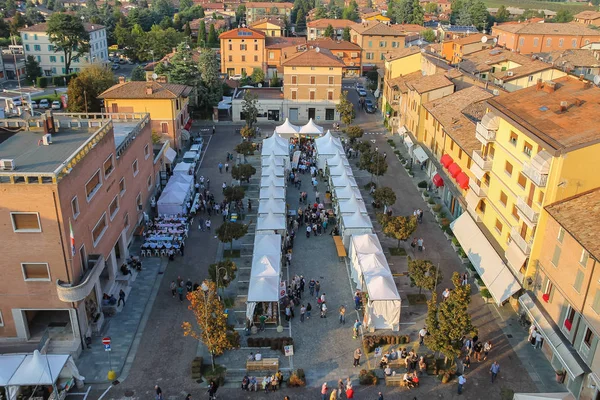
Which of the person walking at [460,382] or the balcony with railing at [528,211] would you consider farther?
the balcony with railing at [528,211]

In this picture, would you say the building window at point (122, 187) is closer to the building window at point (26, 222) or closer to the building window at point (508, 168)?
the building window at point (26, 222)

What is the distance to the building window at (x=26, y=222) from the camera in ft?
88.1

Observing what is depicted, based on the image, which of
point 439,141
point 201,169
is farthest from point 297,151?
point 439,141

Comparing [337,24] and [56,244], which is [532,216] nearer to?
[56,244]

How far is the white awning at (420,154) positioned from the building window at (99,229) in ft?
103

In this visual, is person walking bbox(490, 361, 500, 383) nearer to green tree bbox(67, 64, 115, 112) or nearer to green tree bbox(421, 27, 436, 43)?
green tree bbox(67, 64, 115, 112)

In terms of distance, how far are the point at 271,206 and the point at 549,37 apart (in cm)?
8701

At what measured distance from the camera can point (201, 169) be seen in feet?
184

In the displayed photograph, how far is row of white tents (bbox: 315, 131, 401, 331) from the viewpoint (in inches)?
1223

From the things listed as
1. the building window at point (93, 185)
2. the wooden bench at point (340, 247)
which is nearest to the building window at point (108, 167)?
the building window at point (93, 185)

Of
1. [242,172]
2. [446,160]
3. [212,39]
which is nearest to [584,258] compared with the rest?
[446,160]

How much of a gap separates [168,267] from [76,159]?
37.6ft

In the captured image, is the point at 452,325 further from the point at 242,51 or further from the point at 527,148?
the point at 242,51

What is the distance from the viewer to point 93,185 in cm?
3180
